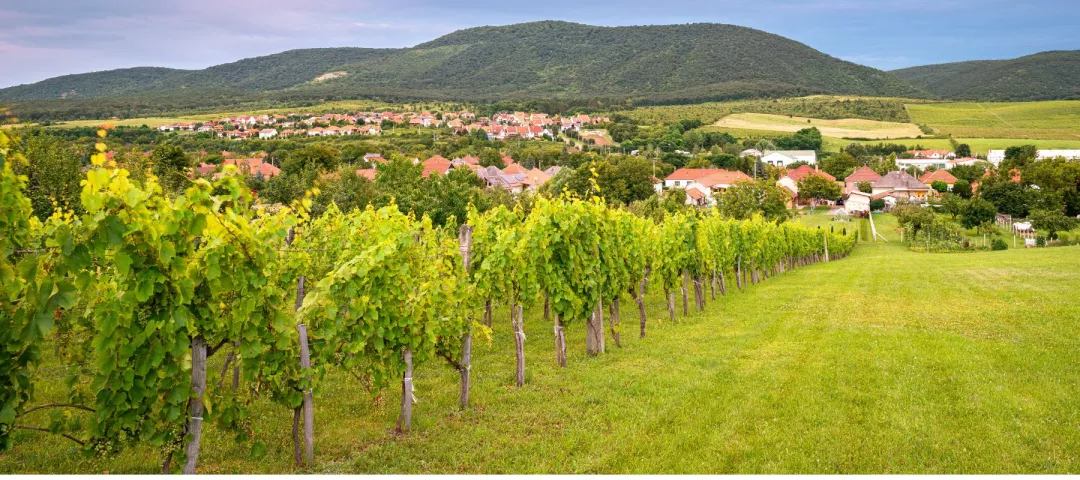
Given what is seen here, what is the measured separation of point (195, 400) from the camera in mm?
4676

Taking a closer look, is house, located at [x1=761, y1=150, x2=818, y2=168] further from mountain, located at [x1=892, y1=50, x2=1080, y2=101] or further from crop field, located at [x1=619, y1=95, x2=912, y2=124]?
mountain, located at [x1=892, y1=50, x2=1080, y2=101]

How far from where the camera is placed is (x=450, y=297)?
22.6 ft

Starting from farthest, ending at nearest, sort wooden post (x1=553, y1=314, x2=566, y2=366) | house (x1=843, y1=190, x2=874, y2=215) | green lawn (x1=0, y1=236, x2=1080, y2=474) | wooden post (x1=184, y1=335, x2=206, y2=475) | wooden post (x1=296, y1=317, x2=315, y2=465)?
house (x1=843, y1=190, x2=874, y2=215) < wooden post (x1=553, y1=314, x2=566, y2=366) < green lawn (x1=0, y1=236, x2=1080, y2=474) < wooden post (x1=296, y1=317, x2=315, y2=465) < wooden post (x1=184, y1=335, x2=206, y2=475)

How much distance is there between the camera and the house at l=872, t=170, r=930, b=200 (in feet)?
236

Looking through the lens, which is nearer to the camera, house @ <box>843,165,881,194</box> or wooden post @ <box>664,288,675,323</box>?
wooden post @ <box>664,288,675,323</box>

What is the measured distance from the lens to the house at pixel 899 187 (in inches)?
2835

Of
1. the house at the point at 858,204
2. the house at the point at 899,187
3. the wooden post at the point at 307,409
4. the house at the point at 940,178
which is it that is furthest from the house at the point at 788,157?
the wooden post at the point at 307,409

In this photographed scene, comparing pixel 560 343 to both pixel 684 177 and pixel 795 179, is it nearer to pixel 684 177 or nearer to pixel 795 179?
pixel 684 177

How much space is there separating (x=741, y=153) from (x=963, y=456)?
105264 mm

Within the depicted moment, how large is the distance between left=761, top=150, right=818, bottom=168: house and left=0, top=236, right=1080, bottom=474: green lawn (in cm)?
9750

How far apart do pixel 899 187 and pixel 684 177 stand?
2594 cm

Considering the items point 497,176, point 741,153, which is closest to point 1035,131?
point 741,153

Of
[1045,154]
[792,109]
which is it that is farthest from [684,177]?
[792,109]

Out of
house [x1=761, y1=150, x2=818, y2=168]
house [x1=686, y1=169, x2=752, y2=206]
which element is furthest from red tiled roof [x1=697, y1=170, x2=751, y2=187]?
house [x1=761, y1=150, x2=818, y2=168]
